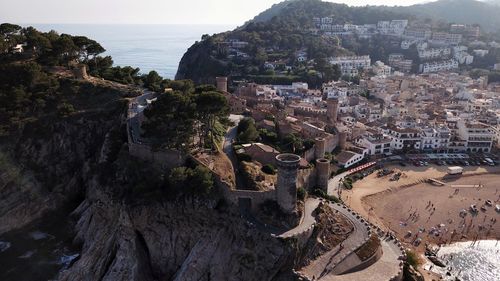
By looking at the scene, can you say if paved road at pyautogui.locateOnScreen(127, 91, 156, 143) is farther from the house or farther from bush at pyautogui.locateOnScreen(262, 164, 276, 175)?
the house

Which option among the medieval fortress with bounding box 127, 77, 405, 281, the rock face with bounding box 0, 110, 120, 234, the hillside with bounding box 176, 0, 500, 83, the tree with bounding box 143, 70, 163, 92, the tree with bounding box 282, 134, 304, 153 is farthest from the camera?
the hillside with bounding box 176, 0, 500, 83

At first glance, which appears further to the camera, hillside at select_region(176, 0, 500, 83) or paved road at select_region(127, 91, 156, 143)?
hillside at select_region(176, 0, 500, 83)

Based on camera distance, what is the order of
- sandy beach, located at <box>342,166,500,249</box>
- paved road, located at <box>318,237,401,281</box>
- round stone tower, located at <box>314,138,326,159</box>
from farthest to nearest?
round stone tower, located at <box>314,138,326,159</box> < sandy beach, located at <box>342,166,500,249</box> < paved road, located at <box>318,237,401,281</box>

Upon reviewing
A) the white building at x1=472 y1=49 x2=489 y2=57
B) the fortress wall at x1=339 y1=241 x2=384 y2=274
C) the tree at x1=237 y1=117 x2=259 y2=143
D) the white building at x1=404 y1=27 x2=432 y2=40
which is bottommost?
the fortress wall at x1=339 y1=241 x2=384 y2=274

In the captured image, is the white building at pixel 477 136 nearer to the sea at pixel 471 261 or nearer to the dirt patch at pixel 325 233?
the sea at pixel 471 261

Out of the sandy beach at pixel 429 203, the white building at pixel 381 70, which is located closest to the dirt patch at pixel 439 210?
the sandy beach at pixel 429 203

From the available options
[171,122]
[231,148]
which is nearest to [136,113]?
[171,122]

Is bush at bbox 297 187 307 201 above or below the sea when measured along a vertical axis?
above

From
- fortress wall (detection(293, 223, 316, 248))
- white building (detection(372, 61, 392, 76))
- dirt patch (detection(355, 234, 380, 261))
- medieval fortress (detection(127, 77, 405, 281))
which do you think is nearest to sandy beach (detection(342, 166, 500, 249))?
medieval fortress (detection(127, 77, 405, 281))
